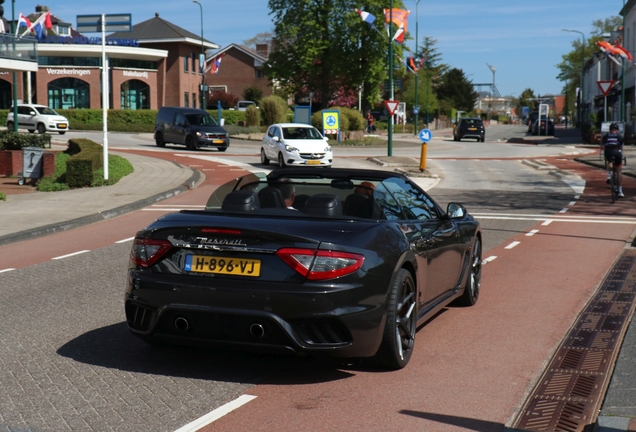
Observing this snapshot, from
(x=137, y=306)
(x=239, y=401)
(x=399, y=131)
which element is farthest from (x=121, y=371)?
(x=399, y=131)

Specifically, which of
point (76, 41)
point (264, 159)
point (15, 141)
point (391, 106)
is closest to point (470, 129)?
point (391, 106)

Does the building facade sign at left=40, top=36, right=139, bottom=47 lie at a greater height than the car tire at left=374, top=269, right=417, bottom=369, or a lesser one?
greater

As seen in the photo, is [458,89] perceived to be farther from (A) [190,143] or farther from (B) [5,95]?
(A) [190,143]

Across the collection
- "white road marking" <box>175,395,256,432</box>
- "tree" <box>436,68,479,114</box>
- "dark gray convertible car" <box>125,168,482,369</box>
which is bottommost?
"white road marking" <box>175,395,256,432</box>

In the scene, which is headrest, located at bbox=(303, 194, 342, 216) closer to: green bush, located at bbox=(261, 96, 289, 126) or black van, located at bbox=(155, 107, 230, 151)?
black van, located at bbox=(155, 107, 230, 151)

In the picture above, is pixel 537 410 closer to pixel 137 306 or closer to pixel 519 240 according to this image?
pixel 137 306

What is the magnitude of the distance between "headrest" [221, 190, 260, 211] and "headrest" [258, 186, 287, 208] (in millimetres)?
119

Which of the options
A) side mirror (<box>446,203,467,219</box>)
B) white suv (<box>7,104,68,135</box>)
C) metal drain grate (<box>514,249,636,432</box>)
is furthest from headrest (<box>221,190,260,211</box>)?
white suv (<box>7,104,68,135</box>)

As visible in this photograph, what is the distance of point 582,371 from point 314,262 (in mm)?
2067

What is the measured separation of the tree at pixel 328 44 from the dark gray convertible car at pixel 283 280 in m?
59.1

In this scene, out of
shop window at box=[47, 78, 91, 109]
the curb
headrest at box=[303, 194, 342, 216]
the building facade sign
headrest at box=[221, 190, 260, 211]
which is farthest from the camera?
shop window at box=[47, 78, 91, 109]

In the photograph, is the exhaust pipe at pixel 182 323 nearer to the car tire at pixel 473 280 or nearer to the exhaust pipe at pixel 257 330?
the exhaust pipe at pixel 257 330

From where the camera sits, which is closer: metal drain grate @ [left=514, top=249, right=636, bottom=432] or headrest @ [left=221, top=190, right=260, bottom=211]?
metal drain grate @ [left=514, top=249, right=636, bottom=432]

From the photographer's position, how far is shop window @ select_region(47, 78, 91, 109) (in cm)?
7356
